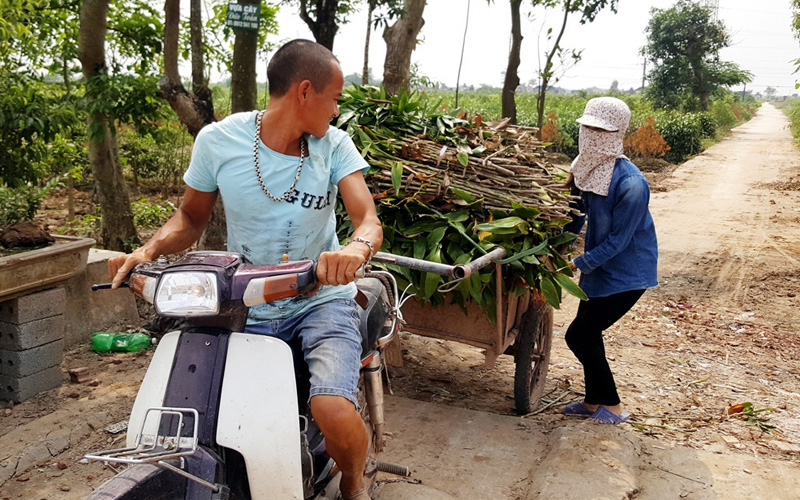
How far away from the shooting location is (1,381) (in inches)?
179

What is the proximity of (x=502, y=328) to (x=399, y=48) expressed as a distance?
486 cm

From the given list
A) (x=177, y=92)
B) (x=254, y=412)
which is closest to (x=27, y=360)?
(x=177, y=92)

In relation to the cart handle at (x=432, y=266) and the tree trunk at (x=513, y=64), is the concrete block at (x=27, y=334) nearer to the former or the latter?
Answer: the cart handle at (x=432, y=266)

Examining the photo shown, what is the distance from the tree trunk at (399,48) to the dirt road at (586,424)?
3.18 meters

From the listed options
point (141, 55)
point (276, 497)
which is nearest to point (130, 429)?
point (276, 497)

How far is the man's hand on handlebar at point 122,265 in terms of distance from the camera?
222 cm

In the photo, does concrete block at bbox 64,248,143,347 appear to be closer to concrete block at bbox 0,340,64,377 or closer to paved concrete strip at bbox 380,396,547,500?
concrete block at bbox 0,340,64,377

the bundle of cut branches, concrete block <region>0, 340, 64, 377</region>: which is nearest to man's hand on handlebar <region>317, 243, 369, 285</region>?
the bundle of cut branches

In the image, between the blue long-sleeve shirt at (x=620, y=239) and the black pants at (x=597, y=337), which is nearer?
the blue long-sleeve shirt at (x=620, y=239)

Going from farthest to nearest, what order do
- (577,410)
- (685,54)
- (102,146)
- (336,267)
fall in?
(685,54) < (102,146) < (577,410) < (336,267)

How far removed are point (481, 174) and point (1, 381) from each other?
327 centimetres

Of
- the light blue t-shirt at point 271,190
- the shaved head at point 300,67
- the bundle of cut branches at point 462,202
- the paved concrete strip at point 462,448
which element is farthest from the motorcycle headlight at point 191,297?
the bundle of cut branches at point 462,202

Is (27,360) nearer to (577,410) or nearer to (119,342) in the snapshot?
Answer: (119,342)

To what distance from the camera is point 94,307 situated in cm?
547
